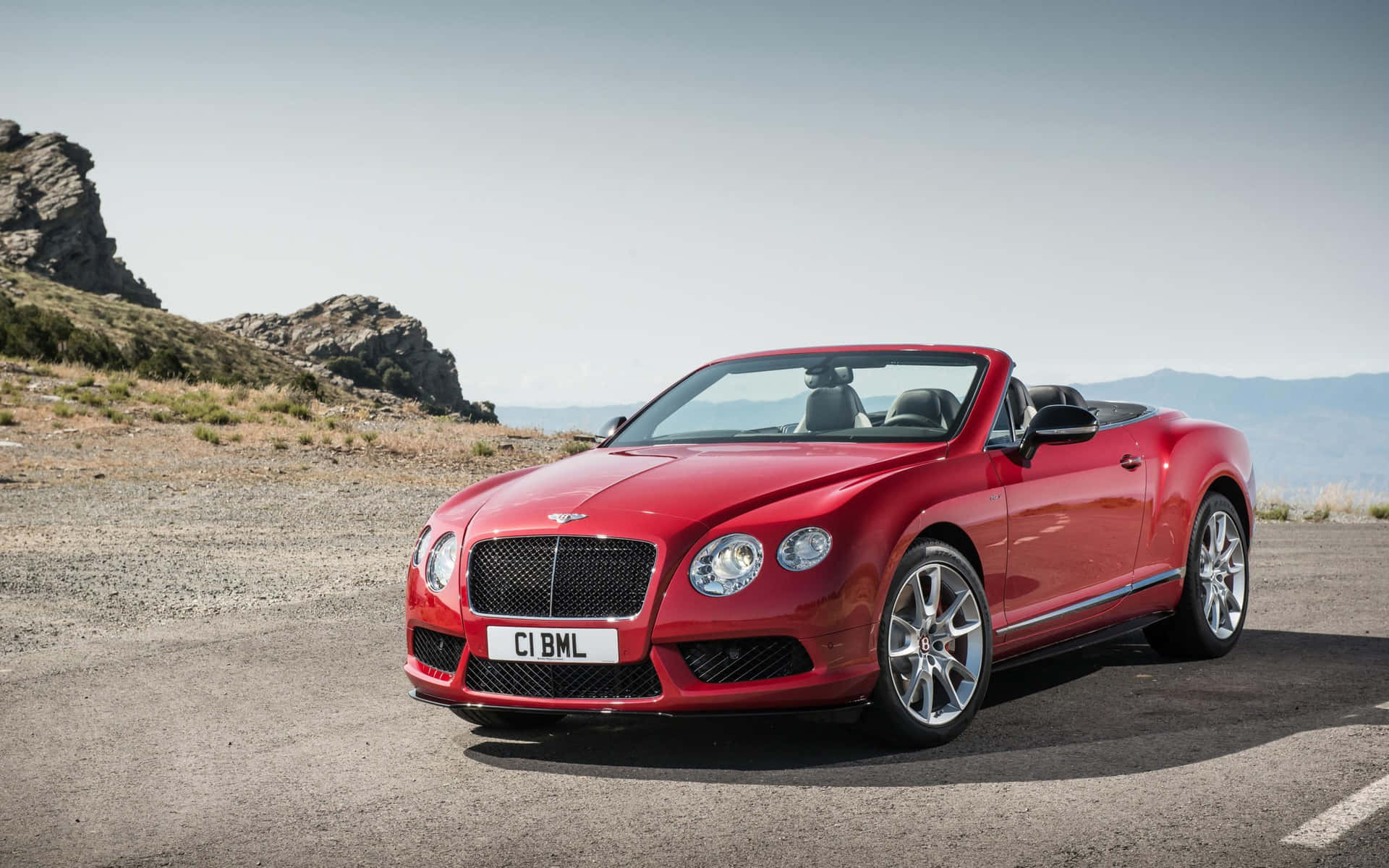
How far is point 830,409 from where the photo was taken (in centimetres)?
610

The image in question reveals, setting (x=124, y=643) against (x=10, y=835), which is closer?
(x=10, y=835)

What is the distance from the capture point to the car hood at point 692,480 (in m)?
4.74

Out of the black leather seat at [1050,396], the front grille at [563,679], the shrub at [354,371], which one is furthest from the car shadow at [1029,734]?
the shrub at [354,371]

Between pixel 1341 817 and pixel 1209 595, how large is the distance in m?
3.05

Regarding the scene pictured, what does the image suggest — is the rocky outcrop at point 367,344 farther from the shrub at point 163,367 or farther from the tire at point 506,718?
the tire at point 506,718

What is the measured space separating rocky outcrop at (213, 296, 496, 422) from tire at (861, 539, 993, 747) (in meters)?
84.8

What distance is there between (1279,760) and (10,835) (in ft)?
14.3

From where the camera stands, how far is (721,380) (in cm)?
683

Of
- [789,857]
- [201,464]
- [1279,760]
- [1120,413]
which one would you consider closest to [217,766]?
[789,857]

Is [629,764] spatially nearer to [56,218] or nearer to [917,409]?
[917,409]

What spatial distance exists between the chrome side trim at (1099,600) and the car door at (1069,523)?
1cm

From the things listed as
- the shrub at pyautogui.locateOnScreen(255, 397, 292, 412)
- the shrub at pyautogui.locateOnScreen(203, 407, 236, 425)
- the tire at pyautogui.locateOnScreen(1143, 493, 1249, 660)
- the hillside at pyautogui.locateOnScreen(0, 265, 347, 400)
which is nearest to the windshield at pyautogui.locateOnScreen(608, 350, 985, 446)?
the tire at pyautogui.locateOnScreen(1143, 493, 1249, 660)

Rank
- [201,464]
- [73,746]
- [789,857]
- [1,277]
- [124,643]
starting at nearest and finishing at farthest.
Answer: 1. [789,857]
2. [73,746]
3. [124,643]
4. [201,464]
5. [1,277]

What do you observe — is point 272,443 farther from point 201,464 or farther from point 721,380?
point 721,380
